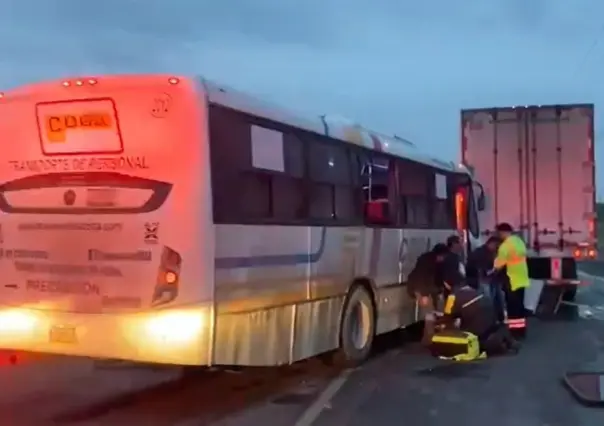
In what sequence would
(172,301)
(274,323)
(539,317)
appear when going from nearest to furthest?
(172,301), (274,323), (539,317)

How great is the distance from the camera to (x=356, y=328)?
43.5 ft

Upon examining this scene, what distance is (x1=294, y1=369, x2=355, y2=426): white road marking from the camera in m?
9.66

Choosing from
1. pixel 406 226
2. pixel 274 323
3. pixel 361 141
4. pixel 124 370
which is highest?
Answer: pixel 361 141

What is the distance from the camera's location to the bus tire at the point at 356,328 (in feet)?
41.7

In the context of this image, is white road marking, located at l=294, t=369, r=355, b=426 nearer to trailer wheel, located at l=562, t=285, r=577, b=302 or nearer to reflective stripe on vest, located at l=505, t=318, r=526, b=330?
reflective stripe on vest, located at l=505, t=318, r=526, b=330

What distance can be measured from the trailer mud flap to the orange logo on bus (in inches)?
214

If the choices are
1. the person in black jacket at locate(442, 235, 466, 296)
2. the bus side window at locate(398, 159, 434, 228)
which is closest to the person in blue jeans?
the person in black jacket at locate(442, 235, 466, 296)

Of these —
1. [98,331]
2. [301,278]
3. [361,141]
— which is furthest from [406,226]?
[98,331]

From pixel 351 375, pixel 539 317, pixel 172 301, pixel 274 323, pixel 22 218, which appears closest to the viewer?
pixel 172 301

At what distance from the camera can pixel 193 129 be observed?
9156 millimetres

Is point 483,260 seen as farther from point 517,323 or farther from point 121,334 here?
point 121,334

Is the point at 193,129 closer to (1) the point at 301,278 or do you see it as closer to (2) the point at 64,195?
(2) the point at 64,195

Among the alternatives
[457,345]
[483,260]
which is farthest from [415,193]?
[457,345]

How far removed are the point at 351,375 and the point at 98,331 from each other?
13.7 ft
